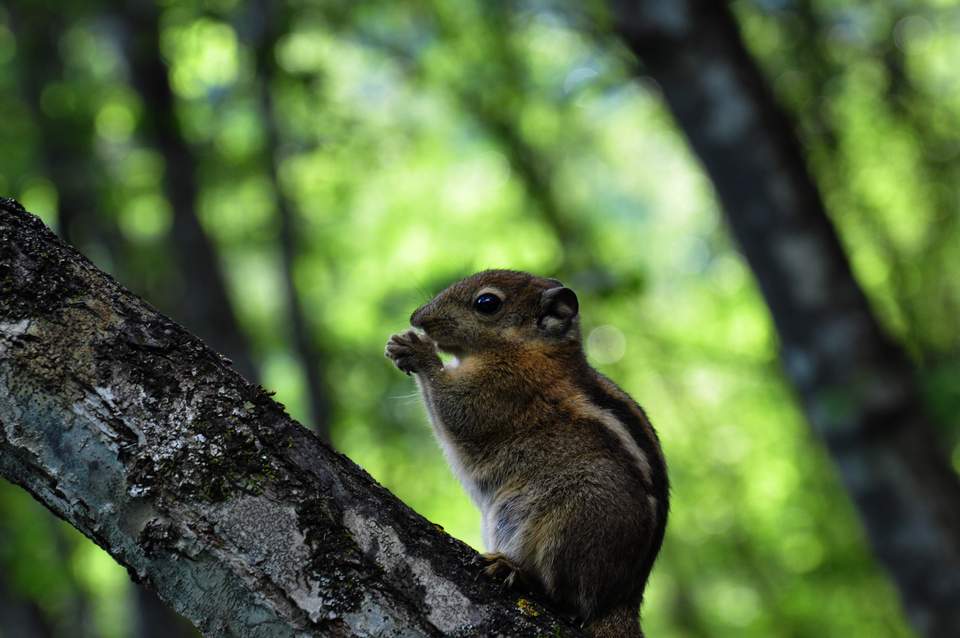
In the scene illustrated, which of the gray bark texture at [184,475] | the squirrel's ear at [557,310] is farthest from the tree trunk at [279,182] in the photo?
the gray bark texture at [184,475]

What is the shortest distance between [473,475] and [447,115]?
17.5m

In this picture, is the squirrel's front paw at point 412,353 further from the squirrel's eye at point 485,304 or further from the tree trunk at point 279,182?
the tree trunk at point 279,182

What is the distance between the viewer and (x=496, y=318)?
4855 mm

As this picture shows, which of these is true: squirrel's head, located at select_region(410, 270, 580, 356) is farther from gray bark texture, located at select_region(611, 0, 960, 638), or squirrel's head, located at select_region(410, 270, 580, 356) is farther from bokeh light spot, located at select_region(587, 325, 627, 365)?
bokeh light spot, located at select_region(587, 325, 627, 365)

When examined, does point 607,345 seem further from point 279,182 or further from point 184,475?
point 184,475

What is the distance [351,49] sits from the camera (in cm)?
1991

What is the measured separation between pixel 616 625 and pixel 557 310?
1.74 meters

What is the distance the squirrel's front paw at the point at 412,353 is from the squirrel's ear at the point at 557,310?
598mm

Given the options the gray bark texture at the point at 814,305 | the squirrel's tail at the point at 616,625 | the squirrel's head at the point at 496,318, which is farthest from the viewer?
the gray bark texture at the point at 814,305

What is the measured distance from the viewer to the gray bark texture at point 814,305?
6.22m

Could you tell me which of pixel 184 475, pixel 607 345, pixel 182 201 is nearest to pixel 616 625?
pixel 184 475

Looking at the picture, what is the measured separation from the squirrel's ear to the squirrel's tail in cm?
157

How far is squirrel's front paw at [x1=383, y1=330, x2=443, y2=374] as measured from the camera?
14.8 ft

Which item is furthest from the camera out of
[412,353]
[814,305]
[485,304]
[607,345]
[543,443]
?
[607,345]
